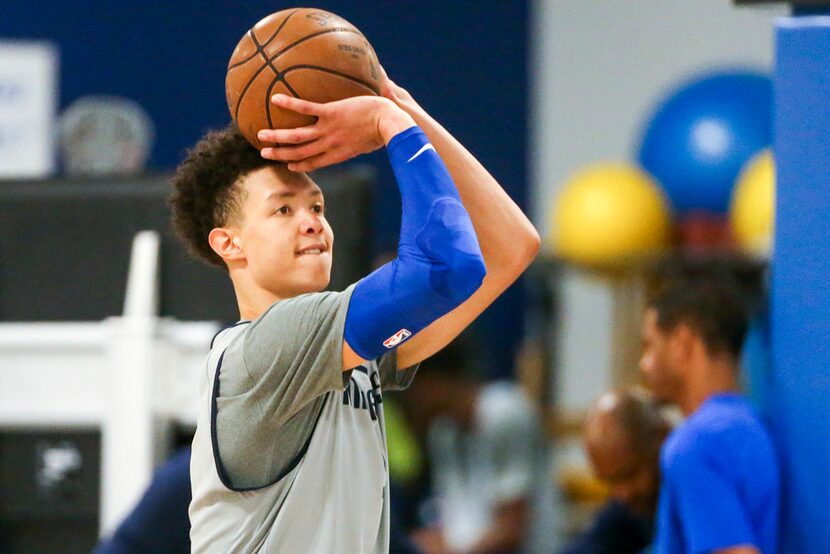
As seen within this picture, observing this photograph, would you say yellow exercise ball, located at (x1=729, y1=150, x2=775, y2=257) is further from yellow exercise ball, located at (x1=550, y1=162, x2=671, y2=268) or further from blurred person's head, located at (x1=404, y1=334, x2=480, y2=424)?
blurred person's head, located at (x1=404, y1=334, x2=480, y2=424)

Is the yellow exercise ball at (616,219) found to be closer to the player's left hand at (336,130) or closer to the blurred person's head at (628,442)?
the blurred person's head at (628,442)

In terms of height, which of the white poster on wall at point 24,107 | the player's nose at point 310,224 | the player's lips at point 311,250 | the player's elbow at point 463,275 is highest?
the white poster on wall at point 24,107

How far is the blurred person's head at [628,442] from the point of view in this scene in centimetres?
340

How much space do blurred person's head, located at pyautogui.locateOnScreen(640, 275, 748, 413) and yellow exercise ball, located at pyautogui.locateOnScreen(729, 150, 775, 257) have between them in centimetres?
203

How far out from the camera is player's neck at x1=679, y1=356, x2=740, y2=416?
338cm

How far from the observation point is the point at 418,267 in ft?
5.84

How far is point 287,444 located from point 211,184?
17.0 inches

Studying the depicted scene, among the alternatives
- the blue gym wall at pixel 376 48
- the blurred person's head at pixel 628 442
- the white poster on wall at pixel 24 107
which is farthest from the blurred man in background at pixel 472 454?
the blurred person's head at pixel 628 442

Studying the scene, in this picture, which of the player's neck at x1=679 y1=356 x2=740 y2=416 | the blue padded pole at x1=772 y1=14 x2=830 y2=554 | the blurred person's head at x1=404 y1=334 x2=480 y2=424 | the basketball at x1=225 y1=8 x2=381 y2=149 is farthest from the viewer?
the blurred person's head at x1=404 y1=334 x2=480 y2=424

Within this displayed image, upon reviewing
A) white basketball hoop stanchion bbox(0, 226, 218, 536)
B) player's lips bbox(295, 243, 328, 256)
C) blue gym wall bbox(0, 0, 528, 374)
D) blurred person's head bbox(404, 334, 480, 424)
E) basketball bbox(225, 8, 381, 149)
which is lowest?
blurred person's head bbox(404, 334, 480, 424)

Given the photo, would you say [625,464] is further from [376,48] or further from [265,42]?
Result: [376,48]

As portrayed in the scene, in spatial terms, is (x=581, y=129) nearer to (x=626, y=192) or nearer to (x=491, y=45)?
(x=491, y=45)

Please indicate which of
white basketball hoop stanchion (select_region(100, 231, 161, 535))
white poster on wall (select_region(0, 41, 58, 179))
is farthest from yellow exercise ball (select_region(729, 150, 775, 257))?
white poster on wall (select_region(0, 41, 58, 179))

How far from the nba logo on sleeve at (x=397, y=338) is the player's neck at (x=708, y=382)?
5.67 ft
